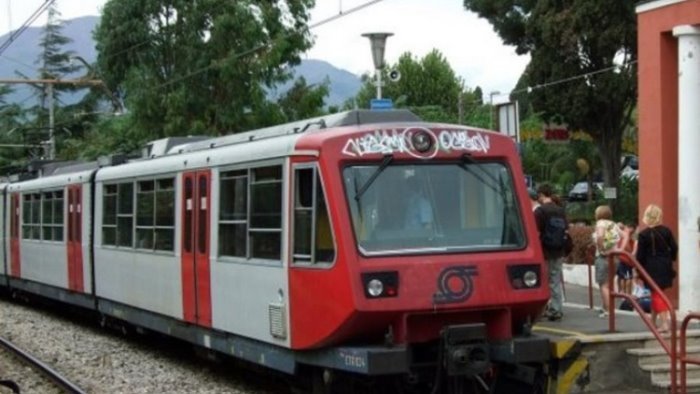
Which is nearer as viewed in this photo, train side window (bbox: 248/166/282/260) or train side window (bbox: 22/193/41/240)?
train side window (bbox: 248/166/282/260)

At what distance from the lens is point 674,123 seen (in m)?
17.0

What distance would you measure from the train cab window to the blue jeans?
3.98 m

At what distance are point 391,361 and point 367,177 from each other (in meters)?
1.55

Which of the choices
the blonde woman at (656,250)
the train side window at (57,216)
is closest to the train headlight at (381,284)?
the blonde woman at (656,250)

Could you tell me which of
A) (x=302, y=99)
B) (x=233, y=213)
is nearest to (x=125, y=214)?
(x=233, y=213)

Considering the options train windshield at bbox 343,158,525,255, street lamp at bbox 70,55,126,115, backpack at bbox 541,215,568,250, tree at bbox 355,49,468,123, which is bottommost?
backpack at bbox 541,215,568,250

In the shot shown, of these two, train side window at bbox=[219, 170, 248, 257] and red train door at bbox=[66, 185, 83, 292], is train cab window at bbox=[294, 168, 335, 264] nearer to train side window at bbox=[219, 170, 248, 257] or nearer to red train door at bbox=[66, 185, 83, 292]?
train side window at bbox=[219, 170, 248, 257]

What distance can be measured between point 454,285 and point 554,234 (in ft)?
11.8

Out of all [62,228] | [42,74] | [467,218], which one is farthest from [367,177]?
[42,74]

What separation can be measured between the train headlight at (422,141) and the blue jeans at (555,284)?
3.58 m

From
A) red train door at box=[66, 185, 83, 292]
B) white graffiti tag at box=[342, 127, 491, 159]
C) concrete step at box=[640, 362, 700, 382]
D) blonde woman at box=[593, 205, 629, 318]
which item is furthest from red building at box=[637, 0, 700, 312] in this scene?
red train door at box=[66, 185, 83, 292]

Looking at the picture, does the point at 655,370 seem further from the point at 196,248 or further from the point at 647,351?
the point at 196,248

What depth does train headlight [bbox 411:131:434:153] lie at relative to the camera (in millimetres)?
9664

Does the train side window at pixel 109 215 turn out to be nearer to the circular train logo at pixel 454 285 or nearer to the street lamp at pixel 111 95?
the circular train logo at pixel 454 285
